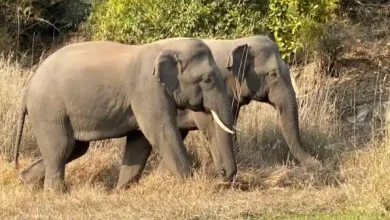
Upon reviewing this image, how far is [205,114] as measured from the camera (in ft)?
41.5

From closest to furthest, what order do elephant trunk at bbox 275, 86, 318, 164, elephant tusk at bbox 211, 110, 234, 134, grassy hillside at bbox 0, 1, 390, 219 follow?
grassy hillside at bbox 0, 1, 390, 219, elephant tusk at bbox 211, 110, 234, 134, elephant trunk at bbox 275, 86, 318, 164

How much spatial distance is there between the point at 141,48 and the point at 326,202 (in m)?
3.24

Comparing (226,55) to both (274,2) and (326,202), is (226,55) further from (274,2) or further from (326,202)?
(274,2)

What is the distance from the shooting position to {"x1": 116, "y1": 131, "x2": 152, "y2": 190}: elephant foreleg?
1266 cm

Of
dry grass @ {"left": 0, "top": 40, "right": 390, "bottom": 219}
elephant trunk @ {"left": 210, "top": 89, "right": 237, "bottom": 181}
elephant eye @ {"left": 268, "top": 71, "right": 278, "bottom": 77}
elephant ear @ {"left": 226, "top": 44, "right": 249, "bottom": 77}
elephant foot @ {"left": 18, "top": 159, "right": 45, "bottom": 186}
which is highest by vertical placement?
elephant ear @ {"left": 226, "top": 44, "right": 249, "bottom": 77}

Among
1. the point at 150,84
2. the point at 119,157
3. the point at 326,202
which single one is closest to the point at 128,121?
the point at 150,84

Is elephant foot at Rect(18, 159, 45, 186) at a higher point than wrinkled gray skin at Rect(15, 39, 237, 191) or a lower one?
lower

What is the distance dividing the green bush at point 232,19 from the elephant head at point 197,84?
695cm

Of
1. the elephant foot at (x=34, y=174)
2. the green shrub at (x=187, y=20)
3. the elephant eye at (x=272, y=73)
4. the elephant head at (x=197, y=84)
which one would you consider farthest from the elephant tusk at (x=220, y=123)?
the green shrub at (x=187, y=20)

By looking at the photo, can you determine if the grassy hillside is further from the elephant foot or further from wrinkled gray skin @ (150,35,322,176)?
wrinkled gray skin @ (150,35,322,176)

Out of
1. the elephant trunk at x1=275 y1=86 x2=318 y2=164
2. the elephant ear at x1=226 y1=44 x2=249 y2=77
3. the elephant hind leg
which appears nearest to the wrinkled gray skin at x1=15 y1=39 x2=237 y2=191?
the elephant hind leg

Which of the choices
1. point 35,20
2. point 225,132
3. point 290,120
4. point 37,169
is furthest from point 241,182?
point 35,20

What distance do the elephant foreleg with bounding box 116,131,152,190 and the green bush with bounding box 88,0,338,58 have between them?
667cm

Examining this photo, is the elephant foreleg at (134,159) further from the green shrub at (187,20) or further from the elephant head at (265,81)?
the green shrub at (187,20)
